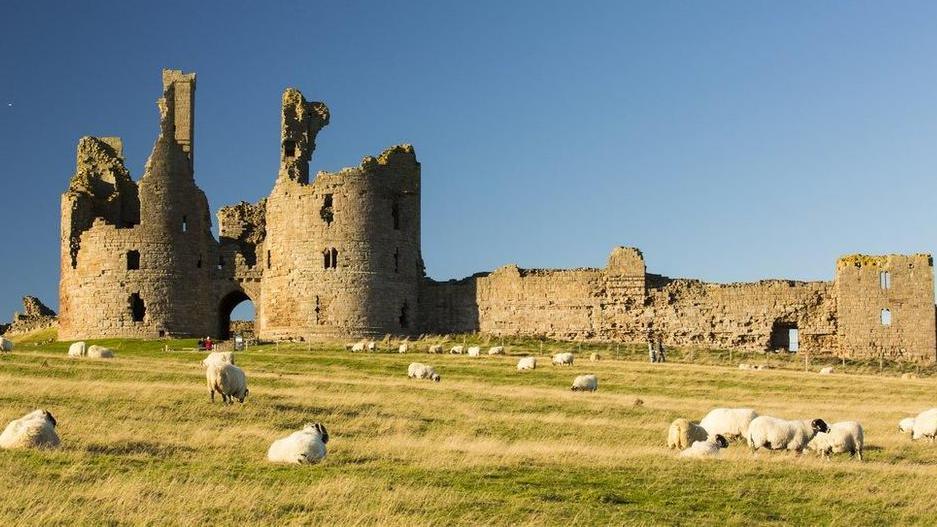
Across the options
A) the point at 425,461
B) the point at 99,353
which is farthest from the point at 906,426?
the point at 99,353

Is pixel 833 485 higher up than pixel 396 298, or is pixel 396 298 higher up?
pixel 396 298

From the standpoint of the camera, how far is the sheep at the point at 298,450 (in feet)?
60.7

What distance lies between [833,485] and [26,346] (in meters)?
42.8

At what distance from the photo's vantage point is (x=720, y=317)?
5644 centimetres

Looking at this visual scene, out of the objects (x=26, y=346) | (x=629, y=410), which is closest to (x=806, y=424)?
(x=629, y=410)

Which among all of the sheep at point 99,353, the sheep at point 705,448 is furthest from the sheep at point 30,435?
the sheep at point 99,353

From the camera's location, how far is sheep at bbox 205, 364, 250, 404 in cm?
2645

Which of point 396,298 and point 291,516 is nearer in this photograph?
point 291,516

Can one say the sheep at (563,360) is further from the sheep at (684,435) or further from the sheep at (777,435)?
the sheep at (777,435)

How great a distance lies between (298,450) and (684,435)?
7142 mm

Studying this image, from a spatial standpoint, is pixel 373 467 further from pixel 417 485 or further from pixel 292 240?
pixel 292 240

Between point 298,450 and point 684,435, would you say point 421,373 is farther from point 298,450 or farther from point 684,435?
point 298,450

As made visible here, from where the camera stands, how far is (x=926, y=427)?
24.5 meters

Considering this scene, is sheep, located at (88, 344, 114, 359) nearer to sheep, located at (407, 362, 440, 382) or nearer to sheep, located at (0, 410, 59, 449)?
sheep, located at (407, 362, 440, 382)
